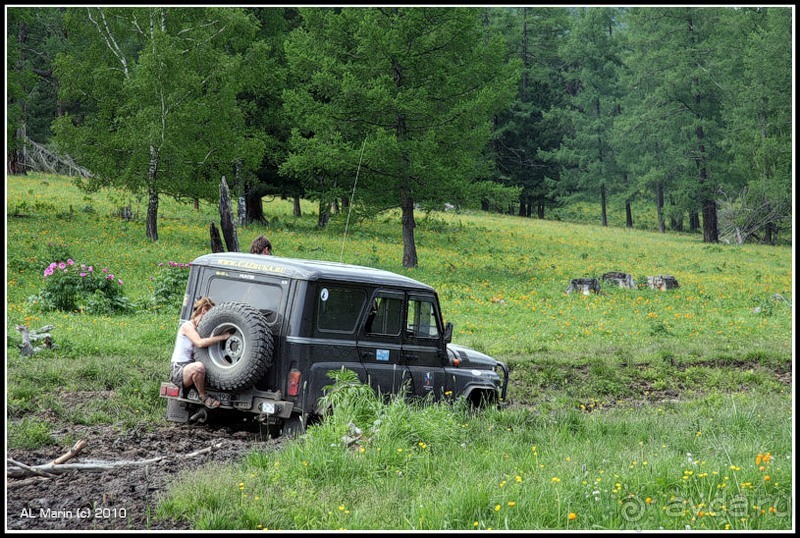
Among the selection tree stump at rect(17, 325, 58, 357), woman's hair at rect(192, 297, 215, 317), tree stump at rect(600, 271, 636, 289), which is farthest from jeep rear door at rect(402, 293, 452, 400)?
tree stump at rect(600, 271, 636, 289)

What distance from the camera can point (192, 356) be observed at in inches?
343

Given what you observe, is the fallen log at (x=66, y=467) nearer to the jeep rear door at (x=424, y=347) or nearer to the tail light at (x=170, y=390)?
the tail light at (x=170, y=390)

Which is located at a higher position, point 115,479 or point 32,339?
point 32,339

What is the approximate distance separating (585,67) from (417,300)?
195 ft

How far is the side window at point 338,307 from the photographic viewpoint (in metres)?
8.77

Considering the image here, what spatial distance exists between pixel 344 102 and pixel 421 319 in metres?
18.3

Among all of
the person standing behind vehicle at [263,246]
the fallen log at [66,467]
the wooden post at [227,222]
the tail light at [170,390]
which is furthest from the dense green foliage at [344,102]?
the fallen log at [66,467]

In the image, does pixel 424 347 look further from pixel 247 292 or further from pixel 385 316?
pixel 247 292

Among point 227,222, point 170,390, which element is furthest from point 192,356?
point 227,222

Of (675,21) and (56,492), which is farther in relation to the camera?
(675,21)

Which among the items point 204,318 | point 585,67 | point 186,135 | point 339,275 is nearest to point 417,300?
point 339,275

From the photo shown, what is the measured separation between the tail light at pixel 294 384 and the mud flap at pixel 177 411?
1.48m

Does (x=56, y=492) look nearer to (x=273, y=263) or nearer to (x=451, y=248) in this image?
(x=273, y=263)

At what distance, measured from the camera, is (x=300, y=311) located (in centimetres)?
859
